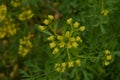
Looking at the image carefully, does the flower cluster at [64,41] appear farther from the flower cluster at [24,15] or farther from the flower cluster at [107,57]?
the flower cluster at [24,15]

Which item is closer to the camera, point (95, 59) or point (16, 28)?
point (95, 59)

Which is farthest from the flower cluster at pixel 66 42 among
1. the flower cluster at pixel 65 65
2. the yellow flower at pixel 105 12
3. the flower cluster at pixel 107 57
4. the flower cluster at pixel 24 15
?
the flower cluster at pixel 24 15

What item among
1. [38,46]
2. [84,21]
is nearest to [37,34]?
[38,46]

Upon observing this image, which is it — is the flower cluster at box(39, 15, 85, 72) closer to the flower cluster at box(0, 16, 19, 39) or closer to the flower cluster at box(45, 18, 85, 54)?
the flower cluster at box(45, 18, 85, 54)

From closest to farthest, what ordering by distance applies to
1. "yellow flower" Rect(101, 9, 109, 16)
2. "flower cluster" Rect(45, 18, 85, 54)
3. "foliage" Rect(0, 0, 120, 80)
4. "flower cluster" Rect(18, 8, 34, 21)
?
"flower cluster" Rect(45, 18, 85, 54) → "foliage" Rect(0, 0, 120, 80) → "yellow flower" Rect(101, 9, 109, 16) → "flower cluster" Rect(18, 8, 34, 21)

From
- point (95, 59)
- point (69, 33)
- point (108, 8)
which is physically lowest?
point (95, 59)

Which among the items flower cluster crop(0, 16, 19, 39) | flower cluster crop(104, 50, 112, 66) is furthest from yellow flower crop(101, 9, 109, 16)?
flower cluster crop(0, 16, 19, 39)

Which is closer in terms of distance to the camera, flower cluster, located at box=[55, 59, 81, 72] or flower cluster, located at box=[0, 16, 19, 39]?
flower cluster, located at box=[55, 59, 81, 72]

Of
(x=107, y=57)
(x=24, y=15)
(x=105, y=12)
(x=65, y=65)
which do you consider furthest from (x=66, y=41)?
(x=24, y=15)

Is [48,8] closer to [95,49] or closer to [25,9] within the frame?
[25,9]
